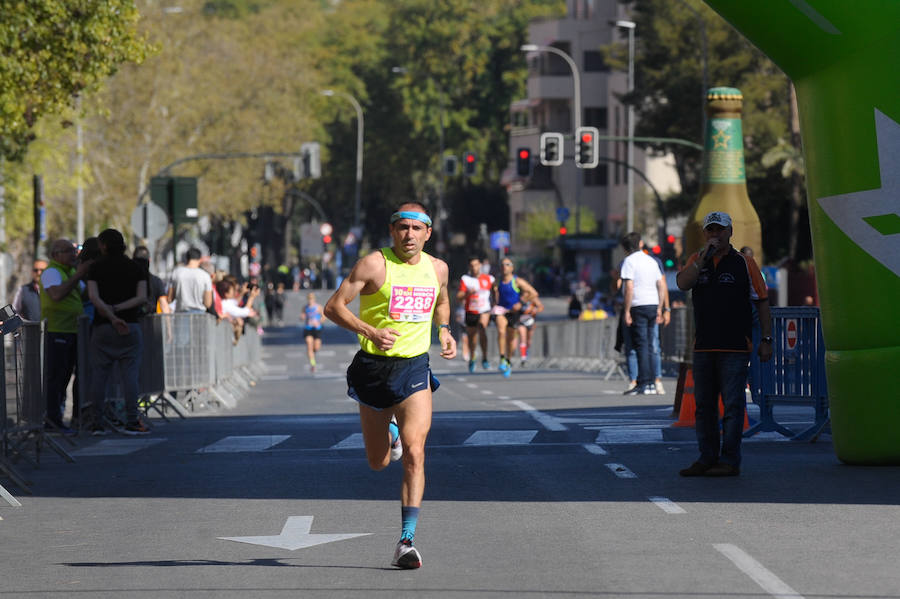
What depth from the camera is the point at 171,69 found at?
61219 millimetres

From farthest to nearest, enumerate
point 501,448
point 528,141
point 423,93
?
point 528,141 → point 423,93 → point 501,448

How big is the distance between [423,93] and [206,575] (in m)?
89.0

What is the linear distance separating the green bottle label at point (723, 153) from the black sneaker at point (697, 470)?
11.3 m

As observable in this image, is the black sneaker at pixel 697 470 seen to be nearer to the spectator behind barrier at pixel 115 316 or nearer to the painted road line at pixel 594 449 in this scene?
the painted road line at pixel 594 449

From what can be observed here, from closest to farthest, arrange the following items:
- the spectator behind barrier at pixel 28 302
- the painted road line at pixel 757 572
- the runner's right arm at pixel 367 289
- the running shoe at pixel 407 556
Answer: the painted road line at pixel 757 572
the running shoe at pixel 407 556
the runner's right arm at pixel 367 289
the spectator behind barrier at pixel 28 302

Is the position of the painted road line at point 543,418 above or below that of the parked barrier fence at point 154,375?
below

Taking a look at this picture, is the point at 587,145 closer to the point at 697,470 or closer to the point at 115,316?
the point at 115,316

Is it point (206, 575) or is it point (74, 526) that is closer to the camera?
point (206, 575)

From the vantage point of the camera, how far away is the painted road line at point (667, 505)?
437 inches

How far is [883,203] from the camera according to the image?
1281 cm

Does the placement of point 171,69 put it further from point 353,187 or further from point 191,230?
point 353,187

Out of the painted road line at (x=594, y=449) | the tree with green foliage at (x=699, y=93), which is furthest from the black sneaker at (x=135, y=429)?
the tree with green foliage at (x=699, y=93)

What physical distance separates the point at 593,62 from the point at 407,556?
95.2 metres

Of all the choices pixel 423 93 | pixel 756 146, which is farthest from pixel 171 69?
pixel 423 93
